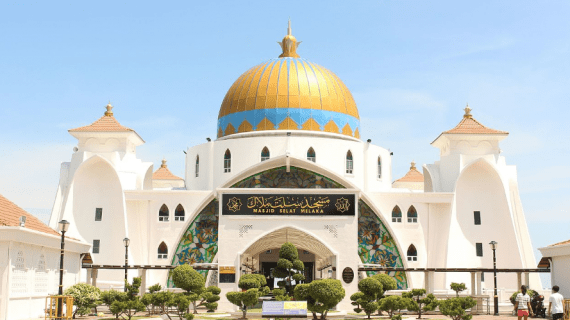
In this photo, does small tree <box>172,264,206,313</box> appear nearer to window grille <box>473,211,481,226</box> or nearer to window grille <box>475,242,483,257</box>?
Answer: window grille <box>475,242,483,257</box>

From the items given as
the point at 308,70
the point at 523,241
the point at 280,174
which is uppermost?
the point at 308,70

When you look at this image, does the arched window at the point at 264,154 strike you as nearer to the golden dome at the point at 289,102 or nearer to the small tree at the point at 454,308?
the golden dome at the point at 289,102

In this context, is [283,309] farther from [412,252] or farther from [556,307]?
[412,252]

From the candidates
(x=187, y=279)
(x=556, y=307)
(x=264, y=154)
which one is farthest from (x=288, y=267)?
(x=556, y=307)

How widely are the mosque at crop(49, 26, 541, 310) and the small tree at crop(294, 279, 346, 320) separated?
9.53 metres

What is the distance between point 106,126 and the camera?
33.7m

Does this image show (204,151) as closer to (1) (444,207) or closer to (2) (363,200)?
(2) (363,200)

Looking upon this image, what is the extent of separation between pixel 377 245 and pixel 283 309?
15051 mm

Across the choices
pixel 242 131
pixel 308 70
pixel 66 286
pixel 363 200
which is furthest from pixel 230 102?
pixel 66 286

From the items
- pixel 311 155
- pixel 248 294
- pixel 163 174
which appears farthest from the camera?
pixel 163 174

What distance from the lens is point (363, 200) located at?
107 feet

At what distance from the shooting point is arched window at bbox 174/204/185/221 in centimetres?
3256

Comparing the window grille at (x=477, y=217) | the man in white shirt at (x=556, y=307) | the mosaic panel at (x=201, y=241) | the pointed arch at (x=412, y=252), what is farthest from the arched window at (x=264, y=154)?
the man in white shirt at (x=556, y=307)

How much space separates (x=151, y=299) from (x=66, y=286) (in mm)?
4907
